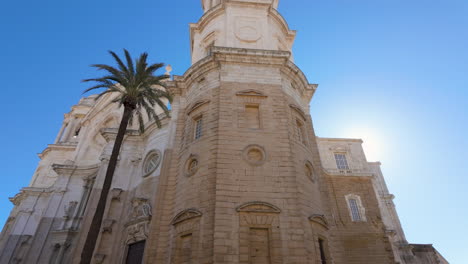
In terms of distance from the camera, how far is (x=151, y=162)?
20.7 meters

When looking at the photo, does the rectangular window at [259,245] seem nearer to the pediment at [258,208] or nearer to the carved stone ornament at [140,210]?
the pediment at [258,208]

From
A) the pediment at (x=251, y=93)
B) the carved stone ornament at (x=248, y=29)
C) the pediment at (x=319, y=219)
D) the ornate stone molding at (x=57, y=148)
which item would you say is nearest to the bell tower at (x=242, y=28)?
the carved stone ornament at (x=248, y=29)

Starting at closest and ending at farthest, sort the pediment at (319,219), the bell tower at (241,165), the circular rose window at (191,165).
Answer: the bell tower at (241,165)
the pediment at (319,219)
the circular rose window at (191,165)

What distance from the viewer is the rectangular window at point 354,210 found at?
22.9 meters

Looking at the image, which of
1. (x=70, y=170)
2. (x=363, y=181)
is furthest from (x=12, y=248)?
(x=363, y=181)

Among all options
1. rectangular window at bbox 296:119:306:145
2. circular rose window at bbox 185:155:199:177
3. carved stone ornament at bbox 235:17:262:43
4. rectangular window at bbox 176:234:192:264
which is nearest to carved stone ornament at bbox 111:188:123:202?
circular rose window at bbox 185:155:199:177

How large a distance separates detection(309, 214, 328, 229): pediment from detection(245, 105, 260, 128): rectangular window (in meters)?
5.72

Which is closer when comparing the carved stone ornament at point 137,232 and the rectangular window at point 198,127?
the carved stone ornament at point 137,232

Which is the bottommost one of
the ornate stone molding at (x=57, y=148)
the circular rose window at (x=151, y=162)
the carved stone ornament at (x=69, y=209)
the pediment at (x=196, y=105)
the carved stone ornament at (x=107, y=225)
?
the carved stone ornament at (x=107, y=225)

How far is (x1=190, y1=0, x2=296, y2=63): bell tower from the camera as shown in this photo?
2055 cm

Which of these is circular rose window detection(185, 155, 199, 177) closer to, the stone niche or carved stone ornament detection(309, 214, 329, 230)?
the stone niche

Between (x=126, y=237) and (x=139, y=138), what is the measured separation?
27.8 feet

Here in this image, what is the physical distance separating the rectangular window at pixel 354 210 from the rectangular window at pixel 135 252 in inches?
647

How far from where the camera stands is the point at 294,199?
13602 millimetres
